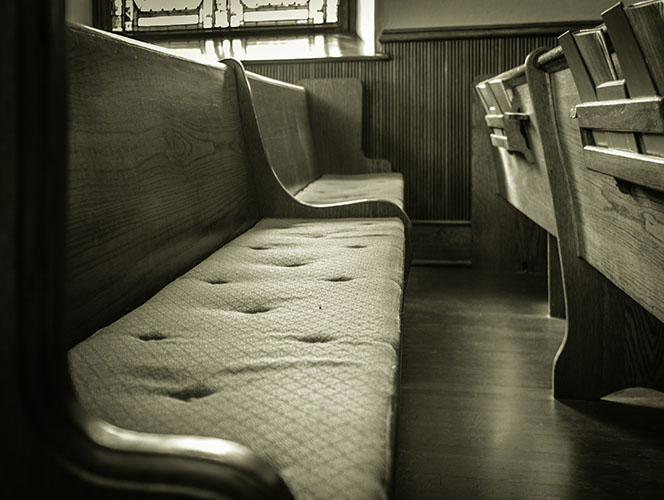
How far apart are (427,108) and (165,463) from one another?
4085 mm

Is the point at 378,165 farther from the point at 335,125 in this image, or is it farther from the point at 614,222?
the point at 614,222

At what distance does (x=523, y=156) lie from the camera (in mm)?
2840

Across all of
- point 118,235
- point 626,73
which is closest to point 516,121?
point 626,73

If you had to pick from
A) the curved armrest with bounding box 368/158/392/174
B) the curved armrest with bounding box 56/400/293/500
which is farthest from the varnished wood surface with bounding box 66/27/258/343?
the curved armrest with bounding box 368/158/392/174

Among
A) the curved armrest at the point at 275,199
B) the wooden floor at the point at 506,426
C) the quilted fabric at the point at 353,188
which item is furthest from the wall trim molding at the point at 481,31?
the curved armrest at the point at 275,199

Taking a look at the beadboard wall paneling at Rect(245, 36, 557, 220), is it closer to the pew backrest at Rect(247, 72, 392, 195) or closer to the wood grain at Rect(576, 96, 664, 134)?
the pew backrest at Rect(247, 72, 392, 195)

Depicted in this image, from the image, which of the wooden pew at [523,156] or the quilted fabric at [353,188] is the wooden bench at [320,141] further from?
the wooden pew at [523,156]

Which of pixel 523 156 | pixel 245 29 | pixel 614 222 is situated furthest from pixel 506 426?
pixel 245 29

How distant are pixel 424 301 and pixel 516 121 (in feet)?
3.45

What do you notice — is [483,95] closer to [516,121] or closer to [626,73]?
[516,121]

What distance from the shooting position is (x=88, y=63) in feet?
4.01

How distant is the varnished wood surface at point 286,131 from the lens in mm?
2773

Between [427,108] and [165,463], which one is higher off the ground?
[427,108]

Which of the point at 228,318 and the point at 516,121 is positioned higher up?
the point at 516,121
